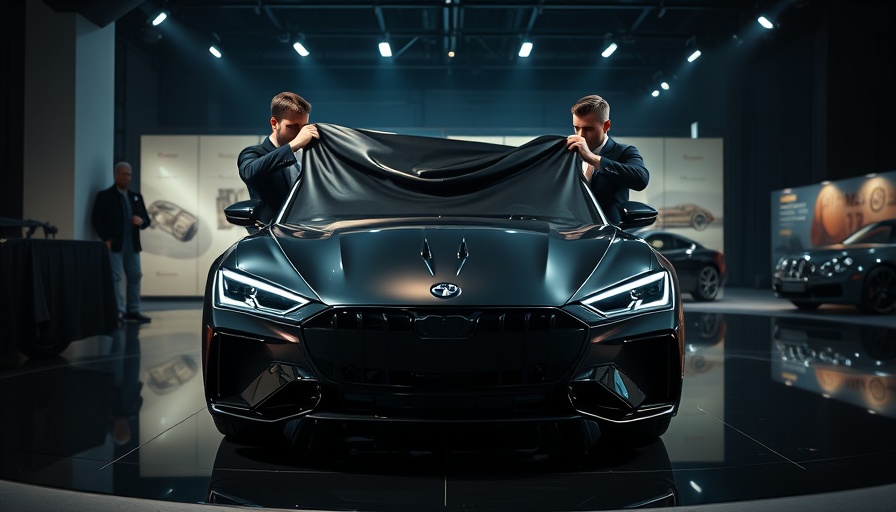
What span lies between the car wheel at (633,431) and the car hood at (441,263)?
0.44 m

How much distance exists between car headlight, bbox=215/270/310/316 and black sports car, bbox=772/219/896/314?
32.2 ft

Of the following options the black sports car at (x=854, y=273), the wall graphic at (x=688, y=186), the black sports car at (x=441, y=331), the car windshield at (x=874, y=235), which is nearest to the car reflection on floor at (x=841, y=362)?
the black sports car at (x=854, y=273)

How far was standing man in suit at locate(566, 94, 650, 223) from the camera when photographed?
383 centimetres

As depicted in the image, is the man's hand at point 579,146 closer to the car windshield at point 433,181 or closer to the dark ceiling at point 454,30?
the car windshield at point 433,181

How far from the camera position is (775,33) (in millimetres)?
16406

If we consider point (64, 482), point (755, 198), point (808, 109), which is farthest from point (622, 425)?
point (755, 198)

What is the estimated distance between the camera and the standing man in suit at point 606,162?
151 inches

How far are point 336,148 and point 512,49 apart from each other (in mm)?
16522

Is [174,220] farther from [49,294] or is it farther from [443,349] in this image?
[443,349]

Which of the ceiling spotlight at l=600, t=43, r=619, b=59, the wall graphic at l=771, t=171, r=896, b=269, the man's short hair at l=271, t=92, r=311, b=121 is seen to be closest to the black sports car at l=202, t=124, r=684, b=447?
the man's short hair at l=271, t=92, r=311, b=121

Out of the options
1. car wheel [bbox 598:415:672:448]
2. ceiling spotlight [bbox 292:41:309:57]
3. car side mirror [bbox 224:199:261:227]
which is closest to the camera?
car wheel [bbox 598:415:672:448]

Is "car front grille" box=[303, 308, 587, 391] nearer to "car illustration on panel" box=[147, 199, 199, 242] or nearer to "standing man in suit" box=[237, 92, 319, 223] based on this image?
"standing man in suit" box=[237, 92, 319, 223]

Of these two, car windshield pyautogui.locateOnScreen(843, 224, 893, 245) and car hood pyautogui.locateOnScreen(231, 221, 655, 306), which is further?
car windshield pyautogui.locateOnScreen(843, 224, 893, 245)

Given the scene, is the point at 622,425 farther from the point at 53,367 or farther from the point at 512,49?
the point at 512,49
